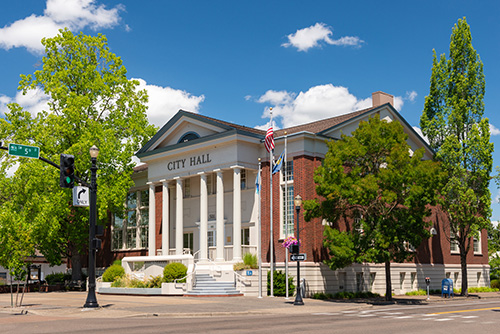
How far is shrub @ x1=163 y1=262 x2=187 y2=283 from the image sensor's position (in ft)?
113

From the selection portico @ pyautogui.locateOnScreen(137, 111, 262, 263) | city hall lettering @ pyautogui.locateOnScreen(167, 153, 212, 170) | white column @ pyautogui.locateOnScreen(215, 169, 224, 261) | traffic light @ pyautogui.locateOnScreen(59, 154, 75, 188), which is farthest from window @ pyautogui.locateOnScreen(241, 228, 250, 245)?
traffic light @ pyautogui.locateOnScreen(59, 154, 75, 188)

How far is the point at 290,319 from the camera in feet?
67.5

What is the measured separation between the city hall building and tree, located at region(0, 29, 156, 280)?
308 cm

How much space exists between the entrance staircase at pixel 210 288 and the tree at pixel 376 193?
6011mm

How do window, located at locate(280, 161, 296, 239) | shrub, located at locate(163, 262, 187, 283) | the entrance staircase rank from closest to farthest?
1. the entrance staircase
2. shrub, located at locate(163, 262, 187, 283)
3. window, located at locate(280, 161, 296, 239)

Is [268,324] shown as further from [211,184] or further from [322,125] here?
[211,184]

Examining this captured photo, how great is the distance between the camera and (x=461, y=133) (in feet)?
133

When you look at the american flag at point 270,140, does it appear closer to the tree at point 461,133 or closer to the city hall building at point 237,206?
the city hall building at point 237,206

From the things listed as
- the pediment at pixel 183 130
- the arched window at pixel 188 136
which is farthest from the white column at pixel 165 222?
the arched window at pixel 188 136

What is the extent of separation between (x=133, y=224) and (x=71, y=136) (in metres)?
10.6

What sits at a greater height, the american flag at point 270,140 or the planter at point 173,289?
the american flag at point 270,140

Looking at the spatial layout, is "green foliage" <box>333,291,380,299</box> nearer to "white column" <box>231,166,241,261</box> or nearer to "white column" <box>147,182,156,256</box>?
"white column" <box>231,166,241,261</box>

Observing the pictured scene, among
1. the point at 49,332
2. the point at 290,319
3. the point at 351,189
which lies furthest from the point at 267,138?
the point at 49,332

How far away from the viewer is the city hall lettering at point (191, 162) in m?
39.7
